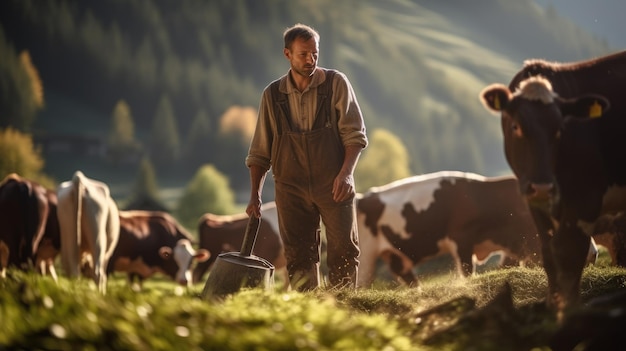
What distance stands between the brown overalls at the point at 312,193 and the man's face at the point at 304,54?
0.71 ft

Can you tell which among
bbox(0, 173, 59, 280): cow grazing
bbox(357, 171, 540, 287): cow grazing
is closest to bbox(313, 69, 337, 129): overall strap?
bbox(357, 171, 540, 287): cow grazing

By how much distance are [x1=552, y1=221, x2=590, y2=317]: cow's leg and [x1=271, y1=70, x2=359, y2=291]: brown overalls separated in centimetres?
141

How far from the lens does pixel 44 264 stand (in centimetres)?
1179

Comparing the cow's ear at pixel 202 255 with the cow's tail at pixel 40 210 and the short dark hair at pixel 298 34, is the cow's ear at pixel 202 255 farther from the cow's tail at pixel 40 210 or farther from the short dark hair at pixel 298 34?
the short dark hair at pixel 298 34

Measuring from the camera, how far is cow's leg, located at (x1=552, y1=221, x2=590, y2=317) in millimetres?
4965

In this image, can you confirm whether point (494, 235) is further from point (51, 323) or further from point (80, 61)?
point (80, 61)

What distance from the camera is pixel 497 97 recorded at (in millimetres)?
5203

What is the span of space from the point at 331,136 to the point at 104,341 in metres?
3.17

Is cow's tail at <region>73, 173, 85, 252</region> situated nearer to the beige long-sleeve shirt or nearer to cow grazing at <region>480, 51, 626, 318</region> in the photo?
the beige long-sleeve shirt

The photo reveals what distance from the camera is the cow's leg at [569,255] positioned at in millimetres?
4965

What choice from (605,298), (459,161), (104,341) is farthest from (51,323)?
(459,161)

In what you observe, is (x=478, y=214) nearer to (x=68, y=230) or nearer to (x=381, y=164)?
(x=68, y=230)

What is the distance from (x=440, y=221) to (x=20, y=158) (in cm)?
4062

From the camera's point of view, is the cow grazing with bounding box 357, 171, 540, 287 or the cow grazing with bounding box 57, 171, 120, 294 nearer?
the cow grazing with bounding box 57, 171, 120, 294
